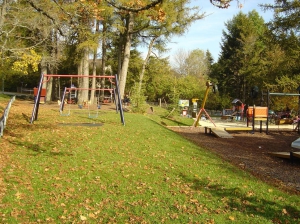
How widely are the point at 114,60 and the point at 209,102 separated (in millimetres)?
12145

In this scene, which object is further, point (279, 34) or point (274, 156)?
point (279, 34)

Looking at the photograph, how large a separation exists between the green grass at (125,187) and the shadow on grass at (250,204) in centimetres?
1

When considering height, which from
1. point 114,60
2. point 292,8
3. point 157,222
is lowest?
point 157,222

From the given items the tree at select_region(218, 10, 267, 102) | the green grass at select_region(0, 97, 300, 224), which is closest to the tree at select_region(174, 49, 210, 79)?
the tree at select_region(218, 10, 267, 102)

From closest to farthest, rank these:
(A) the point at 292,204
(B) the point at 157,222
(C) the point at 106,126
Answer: (B) the point at 157,222 → (A) the point at 292,204 → (C) the point at 106,126

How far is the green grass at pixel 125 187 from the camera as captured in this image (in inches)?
183

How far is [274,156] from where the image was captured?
398 inches

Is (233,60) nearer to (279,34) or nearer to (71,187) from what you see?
(279,34)

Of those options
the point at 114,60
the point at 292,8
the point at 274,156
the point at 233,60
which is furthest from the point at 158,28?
the point at 274,156

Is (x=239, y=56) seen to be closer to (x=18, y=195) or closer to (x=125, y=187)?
(x=125, y=187)

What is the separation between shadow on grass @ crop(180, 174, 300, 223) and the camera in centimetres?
481

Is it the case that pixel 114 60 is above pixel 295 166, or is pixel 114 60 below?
above

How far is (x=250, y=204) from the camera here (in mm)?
5203

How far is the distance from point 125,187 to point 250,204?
2.14 meters
